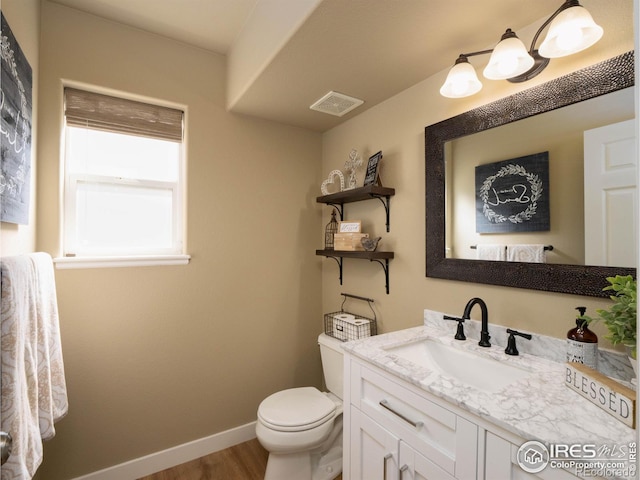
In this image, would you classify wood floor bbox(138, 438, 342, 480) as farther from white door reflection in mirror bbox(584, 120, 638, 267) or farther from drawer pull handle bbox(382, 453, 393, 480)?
white door reflection in mirror bbox(584, 120, 638, 267)

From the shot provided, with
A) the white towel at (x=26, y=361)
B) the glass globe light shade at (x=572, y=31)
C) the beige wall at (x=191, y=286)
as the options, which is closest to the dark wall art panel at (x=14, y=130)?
the white towel at (x=26, y=361)

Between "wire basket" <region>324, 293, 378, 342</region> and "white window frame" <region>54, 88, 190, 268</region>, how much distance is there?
107 cm

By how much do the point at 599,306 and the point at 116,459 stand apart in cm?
252

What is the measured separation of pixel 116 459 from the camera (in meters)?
1.79

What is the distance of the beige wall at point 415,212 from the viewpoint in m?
1.14

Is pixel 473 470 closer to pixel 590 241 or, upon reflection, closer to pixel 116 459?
pixel 590 241

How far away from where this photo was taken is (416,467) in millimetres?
1017

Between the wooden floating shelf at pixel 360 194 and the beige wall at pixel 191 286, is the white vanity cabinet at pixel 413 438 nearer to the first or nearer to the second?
the wooden floating shelf at pixel 360 194

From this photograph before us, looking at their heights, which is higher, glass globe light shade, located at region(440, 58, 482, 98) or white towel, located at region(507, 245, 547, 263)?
glass globe light shade, located at region(440, 58, 482, 98)

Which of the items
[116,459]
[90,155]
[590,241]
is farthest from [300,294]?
[590,241]

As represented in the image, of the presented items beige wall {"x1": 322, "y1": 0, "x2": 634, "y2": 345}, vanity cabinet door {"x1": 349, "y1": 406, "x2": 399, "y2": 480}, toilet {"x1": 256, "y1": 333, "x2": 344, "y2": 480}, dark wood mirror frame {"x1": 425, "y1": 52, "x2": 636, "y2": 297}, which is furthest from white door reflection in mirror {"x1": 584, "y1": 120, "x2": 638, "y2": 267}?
toilet {"x1": 256, "y1": 333, "x2": 344, "y2": 480}

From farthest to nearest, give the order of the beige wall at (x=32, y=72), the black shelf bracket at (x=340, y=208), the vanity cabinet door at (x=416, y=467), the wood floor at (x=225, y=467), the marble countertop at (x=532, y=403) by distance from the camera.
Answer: the black shelf bracket at (x=340, y=208)
the wood floor at (x=225, y=467)
the beige wall at (x=32, y=72)
the vanity cabinet door at (x=416, y=467)
the marble countertop at (x=532, y=403)

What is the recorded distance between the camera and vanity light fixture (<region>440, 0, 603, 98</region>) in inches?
38.5

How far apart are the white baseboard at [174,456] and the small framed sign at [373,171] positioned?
6.21 feet
